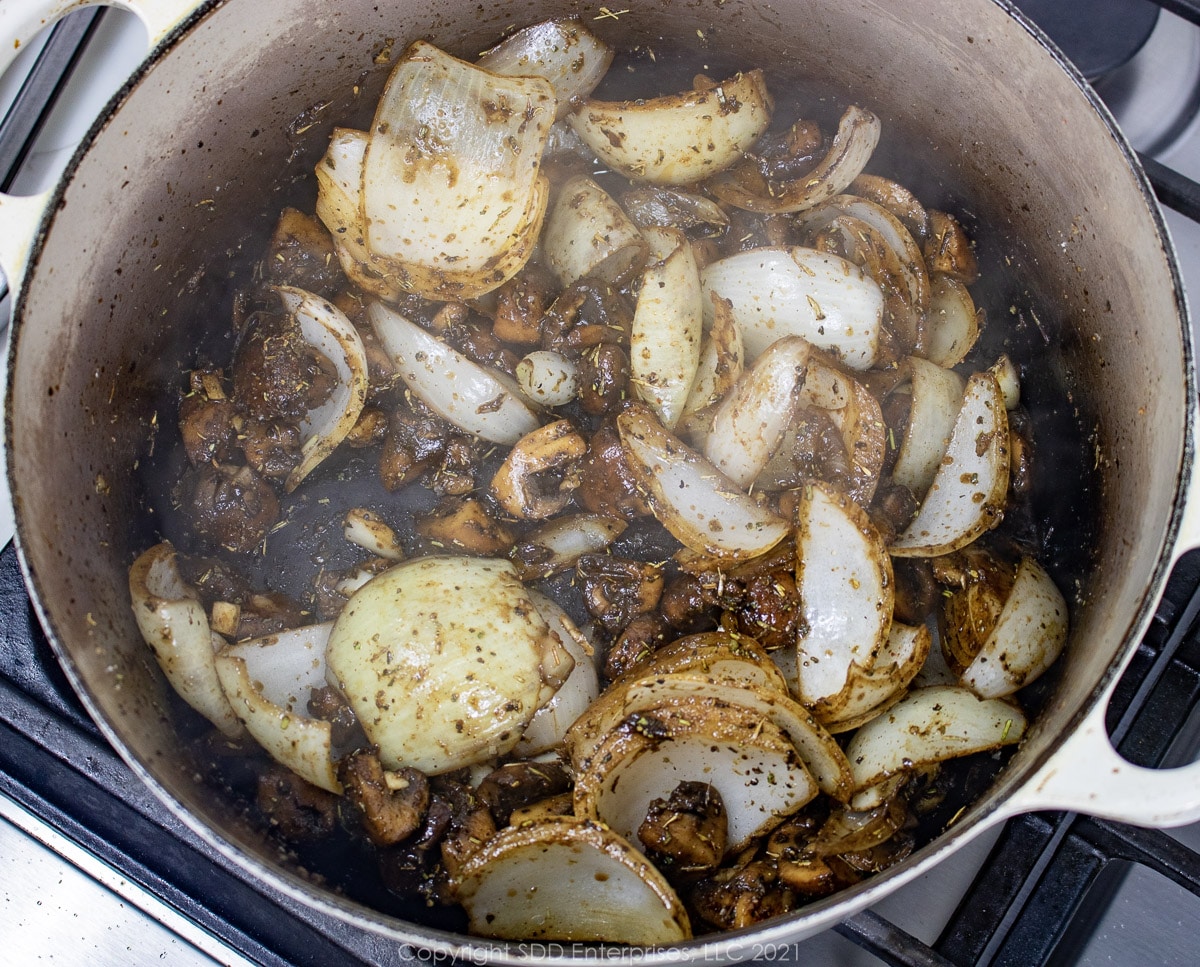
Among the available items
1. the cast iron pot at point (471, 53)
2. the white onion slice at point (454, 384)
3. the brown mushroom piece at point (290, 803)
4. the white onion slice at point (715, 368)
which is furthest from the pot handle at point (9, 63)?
the white onion slice at point (715, 368)

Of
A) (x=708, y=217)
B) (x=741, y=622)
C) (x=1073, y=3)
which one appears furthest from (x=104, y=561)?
(x=1073, y=3)

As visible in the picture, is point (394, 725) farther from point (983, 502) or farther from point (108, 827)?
point (983, 502)

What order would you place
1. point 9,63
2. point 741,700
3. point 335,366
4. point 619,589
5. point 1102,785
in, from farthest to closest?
1. point 335,366
2. point 619,589
3. point 741,700
4. point 9,63
5. point 1102,785

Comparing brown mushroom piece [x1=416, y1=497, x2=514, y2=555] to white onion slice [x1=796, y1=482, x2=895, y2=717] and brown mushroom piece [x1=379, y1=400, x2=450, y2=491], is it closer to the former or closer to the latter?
brown mushroom piece [x1=379, y1=400, x2=450, y2=491]

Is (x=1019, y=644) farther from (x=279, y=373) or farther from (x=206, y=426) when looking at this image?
(x=206, y=426)

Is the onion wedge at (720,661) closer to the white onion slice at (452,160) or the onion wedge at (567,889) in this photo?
the onion wedge at (567,889)

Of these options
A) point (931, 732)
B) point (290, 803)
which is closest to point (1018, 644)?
point (931, 732)
